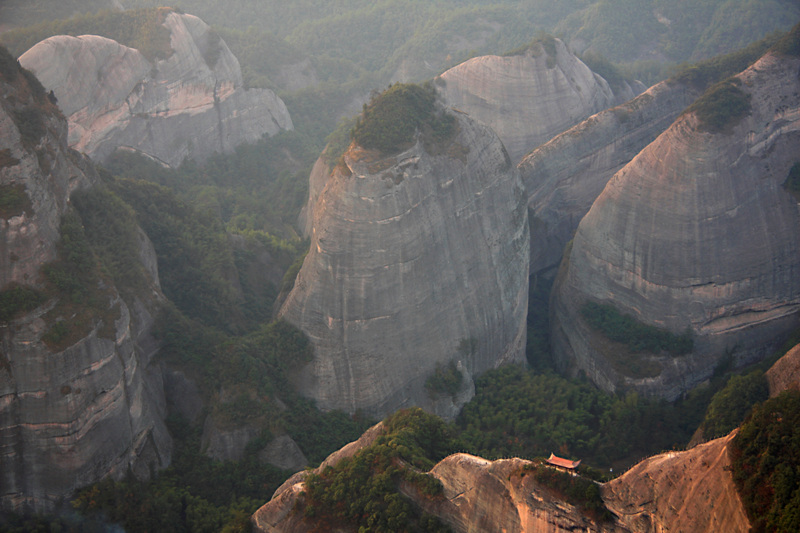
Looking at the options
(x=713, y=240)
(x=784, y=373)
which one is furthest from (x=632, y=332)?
(x=784, y=373)

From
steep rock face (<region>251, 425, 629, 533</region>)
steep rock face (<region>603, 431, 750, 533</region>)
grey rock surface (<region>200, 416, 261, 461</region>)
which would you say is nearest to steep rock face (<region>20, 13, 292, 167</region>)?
grey rock surface (<region>200, 416, 261, 461</region>)

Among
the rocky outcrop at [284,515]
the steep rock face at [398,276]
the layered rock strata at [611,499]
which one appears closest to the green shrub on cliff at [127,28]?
the steep rock face at [398,276]

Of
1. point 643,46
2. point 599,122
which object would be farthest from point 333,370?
point 643,46

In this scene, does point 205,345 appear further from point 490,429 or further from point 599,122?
point 599,122

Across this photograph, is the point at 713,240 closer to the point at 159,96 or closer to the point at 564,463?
the point at 564,463

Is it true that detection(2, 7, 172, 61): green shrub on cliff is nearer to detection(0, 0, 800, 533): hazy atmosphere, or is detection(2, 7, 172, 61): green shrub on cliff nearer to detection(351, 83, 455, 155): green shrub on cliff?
detection(0, 0, 800, 533): hazy atmosphere
